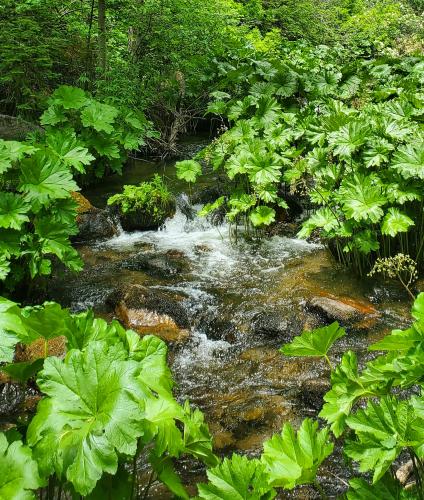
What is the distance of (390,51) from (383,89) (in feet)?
24.5

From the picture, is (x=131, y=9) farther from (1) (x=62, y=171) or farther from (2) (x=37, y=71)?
(1) (x=62, y=171)

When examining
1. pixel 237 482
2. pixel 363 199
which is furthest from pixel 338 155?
pixel 237 482

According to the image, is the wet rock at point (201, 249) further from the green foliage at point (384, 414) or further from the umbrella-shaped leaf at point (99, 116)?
the green foliage at point (384, 414)

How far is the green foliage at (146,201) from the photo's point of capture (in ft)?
23.6

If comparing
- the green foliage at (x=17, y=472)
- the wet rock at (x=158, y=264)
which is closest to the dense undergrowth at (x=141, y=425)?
the green foliage at (x=17, y=472)

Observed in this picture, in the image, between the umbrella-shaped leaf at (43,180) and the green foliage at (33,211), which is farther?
the umbrella-shaped leaf at (43,180)

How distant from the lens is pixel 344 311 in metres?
4.73

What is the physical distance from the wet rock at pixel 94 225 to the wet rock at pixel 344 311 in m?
3.42

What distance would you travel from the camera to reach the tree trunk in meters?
8.34

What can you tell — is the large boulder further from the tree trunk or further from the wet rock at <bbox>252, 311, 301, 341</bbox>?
the tree trunk

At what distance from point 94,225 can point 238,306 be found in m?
2.93

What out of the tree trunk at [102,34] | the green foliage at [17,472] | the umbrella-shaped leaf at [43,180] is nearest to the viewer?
the green foliage at [17,472]

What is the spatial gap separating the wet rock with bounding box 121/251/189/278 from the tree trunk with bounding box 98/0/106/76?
4.07 m

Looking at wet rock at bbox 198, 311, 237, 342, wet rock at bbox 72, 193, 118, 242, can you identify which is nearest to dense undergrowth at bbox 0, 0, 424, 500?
wet rock at bbox 72, 193, 118, 242
